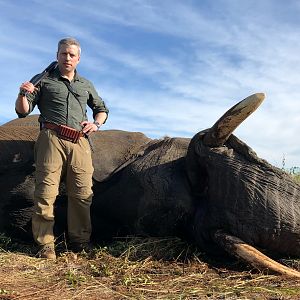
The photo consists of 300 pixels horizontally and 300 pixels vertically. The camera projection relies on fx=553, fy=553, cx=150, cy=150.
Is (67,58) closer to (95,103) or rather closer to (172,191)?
(95,103)

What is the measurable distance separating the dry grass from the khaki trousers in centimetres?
31

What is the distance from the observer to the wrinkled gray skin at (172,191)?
4.80 meters

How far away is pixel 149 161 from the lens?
5.88m

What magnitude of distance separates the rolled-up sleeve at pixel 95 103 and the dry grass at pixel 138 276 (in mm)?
1476

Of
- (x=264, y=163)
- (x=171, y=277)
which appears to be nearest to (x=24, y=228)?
(x=171, y=277)

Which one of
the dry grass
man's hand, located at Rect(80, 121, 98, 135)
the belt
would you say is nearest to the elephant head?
the dry grass

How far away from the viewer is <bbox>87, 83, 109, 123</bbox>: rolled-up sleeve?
5996 millimetres

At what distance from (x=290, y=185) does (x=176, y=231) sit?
1.28 m

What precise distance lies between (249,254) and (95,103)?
7.92ft

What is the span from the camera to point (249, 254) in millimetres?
4641

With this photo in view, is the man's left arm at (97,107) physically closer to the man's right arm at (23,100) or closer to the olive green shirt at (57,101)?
the olive green shirt at (57,101)

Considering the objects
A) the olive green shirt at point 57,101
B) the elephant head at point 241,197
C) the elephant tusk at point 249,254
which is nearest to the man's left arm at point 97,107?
the olive green shirt at point 57,101

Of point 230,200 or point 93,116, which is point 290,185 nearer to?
point 230,200

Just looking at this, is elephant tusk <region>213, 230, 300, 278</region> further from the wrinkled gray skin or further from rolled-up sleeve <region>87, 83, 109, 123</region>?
rolled-up sleeve <region>87, 83, 109, 123</region>
